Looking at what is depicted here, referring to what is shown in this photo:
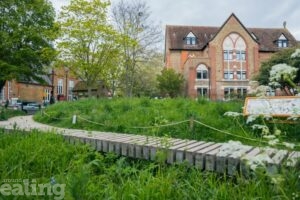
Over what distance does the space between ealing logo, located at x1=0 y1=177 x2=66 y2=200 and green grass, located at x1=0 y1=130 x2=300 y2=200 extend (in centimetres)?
9

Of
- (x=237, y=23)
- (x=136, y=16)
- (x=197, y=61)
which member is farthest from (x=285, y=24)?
(x=136, y=16)

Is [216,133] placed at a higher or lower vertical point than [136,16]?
lower

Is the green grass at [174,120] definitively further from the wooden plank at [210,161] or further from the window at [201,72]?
the window at [201,72]

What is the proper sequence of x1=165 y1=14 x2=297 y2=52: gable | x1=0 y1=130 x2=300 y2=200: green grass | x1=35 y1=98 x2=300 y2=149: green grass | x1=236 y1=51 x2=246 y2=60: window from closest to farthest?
x1=0 y1=130 x2=300 y2=200: green grass, x1=35 y1=98 x2=300 y2=149: green grass, x1=236 y1=51 x2=246 y2=60: window, x1=165 y1=14 x2=297 y2=52: gable

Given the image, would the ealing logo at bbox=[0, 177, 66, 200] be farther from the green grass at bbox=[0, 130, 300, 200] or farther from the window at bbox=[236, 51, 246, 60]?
the window at bbox=[236, 51, 246, 60]

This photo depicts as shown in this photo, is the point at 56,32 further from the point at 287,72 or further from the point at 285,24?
the point at 285,24

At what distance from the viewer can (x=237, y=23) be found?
48.0 meters

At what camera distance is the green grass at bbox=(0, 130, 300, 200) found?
3.13 m

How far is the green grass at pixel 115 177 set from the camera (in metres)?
3.13

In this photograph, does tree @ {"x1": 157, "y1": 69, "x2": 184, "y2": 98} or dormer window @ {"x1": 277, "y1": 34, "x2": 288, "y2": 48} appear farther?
dormer window @ {"x1": 277, "y1": 34, "x2": 288, "y2": 48}

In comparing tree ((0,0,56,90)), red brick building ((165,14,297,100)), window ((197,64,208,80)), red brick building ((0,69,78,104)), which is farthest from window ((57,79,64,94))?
tree ((0,0,56,90))

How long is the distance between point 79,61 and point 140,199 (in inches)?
906

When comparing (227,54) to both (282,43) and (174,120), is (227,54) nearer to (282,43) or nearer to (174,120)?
(282,43)

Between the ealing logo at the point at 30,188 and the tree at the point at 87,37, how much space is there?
72.3ft
